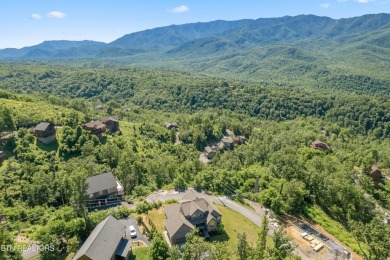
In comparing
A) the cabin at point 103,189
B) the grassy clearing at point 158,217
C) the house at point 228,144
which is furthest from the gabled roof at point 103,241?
the house at point 228,144

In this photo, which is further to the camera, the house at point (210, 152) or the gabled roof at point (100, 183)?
the house at point (210, 152)

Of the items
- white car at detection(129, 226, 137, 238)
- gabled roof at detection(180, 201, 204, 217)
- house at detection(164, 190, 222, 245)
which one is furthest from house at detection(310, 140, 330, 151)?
white car at detection(129, 226, 137, 238)

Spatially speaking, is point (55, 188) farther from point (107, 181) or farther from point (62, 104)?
point (62, 104)

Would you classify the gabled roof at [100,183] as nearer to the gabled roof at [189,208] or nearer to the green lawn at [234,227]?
the gabled roof at [189,208]

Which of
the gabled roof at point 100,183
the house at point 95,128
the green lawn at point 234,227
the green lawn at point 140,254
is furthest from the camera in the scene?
the house at point 95,128

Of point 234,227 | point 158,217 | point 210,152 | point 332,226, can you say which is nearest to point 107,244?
point 158,217

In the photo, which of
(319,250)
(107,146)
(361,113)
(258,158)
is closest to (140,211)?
(319,250)
